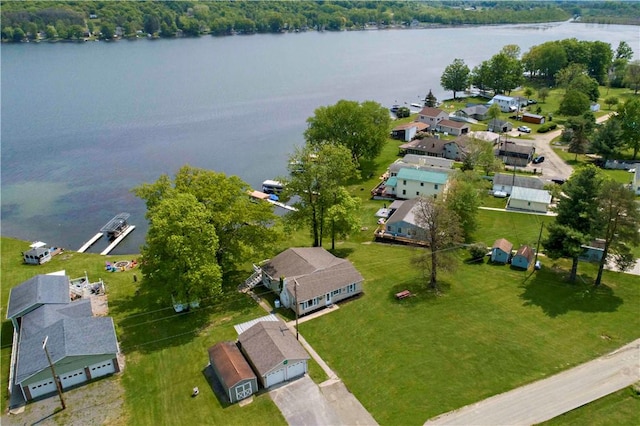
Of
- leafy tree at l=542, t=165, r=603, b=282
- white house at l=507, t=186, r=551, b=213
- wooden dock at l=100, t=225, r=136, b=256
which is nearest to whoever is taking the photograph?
leafy tree at l=542, t=165, r=603, b=282

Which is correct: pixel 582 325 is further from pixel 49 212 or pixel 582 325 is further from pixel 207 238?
pixel 49 212

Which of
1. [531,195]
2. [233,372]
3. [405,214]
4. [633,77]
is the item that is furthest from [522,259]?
[633,77]

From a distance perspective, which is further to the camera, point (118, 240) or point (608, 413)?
point (118, 240)

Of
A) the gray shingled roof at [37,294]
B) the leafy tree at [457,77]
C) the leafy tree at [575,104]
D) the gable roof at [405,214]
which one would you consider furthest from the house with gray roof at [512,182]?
the leafy tree at [457,77]

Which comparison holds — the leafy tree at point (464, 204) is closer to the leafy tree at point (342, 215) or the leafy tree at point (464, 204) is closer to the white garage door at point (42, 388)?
the leafy tree at point (342, 215)

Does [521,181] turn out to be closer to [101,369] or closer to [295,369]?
[295,369]

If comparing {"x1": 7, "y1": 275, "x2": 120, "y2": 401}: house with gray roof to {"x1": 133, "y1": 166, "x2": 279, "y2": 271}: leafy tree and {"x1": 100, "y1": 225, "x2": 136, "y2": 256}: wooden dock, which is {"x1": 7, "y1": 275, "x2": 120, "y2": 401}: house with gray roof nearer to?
{"x1": 133, "y1": 166, "x2": 279, "y2": 271}: leafy tree

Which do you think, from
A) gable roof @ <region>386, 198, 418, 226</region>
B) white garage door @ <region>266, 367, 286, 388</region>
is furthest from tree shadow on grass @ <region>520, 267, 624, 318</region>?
white garage door @ <region>266, 367, 286, 388</region>
